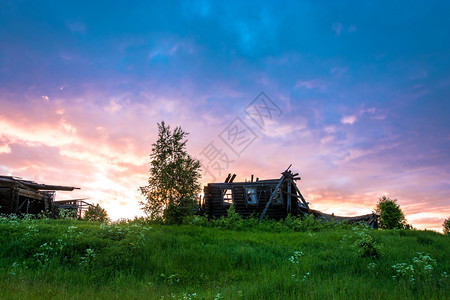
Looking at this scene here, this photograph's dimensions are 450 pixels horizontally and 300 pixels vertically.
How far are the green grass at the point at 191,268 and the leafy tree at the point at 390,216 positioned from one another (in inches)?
1199

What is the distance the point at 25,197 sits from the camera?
3083cm

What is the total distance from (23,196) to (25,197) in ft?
2.72

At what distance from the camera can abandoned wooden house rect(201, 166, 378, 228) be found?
98.8 ft

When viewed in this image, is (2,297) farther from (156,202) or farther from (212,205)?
(212,205)

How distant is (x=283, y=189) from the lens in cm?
3066

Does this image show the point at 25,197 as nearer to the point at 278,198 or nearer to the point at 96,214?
the point at 96,214

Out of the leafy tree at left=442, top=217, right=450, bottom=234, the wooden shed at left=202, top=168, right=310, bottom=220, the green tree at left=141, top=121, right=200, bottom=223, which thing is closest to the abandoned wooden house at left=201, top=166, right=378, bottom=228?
the wooden shed at left=202, top=168, right=310, bottom=220

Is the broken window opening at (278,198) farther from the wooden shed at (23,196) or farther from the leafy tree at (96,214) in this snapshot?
the leafy tree at (96,214)

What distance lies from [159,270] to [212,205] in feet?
68.4

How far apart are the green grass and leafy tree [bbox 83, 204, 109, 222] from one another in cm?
2656

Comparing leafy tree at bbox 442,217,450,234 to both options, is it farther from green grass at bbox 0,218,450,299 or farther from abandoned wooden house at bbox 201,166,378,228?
green grass at bbox 0,218,450,299

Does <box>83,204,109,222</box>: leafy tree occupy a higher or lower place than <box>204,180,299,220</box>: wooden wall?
lower

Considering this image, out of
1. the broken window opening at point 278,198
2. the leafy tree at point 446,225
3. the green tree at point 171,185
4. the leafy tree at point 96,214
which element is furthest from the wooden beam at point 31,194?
the leafy tree at point 446,225

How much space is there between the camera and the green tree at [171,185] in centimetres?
2095
